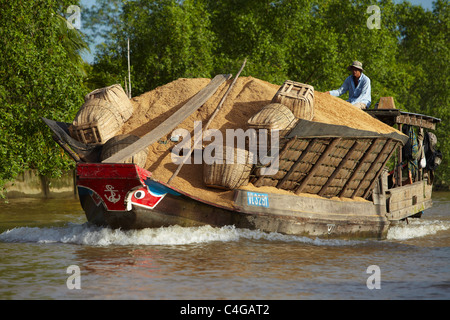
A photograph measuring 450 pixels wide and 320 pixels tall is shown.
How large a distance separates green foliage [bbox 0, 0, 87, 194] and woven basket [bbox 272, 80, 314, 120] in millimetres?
6855

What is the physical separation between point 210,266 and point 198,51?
15.8 metres

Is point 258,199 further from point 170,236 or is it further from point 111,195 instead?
point 111,195

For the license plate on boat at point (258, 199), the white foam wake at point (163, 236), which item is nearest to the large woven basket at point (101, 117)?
the white foam wake at point (163, 236)

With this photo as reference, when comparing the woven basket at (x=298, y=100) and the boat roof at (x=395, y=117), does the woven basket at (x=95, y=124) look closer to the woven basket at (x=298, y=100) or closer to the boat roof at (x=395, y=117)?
the woven basket at (x=298, y=100)

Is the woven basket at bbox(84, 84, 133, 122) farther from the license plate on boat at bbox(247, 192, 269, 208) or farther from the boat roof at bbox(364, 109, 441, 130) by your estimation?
the boat roof at bbox(364, 109, 441, 130)

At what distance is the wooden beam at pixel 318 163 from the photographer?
9.56 meters

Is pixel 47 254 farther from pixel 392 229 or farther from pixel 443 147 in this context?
pixel 443 147

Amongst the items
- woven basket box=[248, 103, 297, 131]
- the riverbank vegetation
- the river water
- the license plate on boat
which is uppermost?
the riverbank vegetation

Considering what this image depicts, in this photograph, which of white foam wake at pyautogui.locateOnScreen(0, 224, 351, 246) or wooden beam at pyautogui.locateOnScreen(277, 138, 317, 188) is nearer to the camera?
white foam wake at pyautogui.locateOnScreen(0, 224, 351, 246)

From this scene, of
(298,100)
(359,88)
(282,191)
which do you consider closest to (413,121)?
(359,88)

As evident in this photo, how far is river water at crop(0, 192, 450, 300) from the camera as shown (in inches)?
254

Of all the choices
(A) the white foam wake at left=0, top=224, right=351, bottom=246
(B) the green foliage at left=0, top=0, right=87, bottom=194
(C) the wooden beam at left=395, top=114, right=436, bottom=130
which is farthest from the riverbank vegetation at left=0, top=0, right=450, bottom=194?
(C) the wooden beam at left=395, top=114, right=436, bottom=130

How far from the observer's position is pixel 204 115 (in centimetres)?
995
